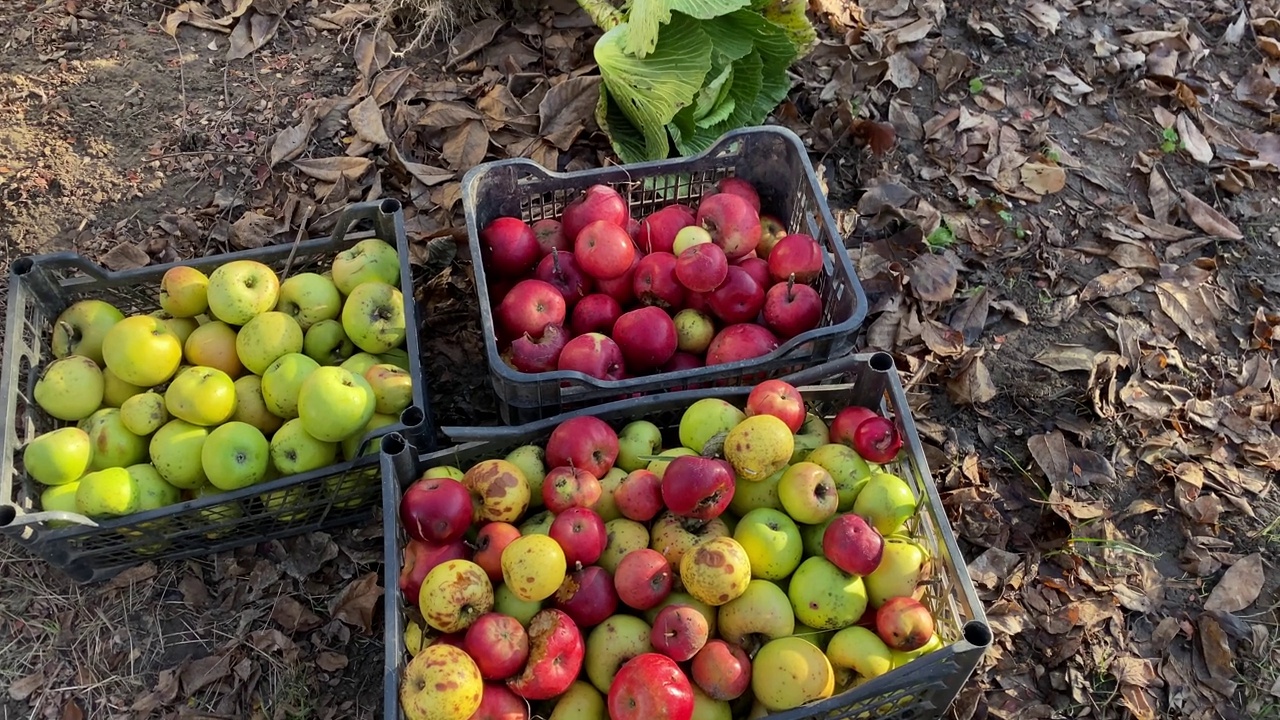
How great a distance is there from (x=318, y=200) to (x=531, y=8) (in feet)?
5.30

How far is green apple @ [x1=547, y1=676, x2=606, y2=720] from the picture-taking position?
7.84 ft

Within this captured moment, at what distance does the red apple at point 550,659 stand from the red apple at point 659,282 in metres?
1.30

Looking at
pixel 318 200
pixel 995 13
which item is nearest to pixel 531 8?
pixel 318 200

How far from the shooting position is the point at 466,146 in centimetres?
434

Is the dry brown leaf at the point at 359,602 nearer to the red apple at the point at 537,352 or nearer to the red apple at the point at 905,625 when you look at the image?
the red apple at the point at 537,352

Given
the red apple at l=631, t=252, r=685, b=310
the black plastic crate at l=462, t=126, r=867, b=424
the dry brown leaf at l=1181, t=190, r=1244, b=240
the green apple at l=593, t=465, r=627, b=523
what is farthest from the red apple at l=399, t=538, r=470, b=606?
the dry brown leaf at l=1181, t=190, r=1244, b=240

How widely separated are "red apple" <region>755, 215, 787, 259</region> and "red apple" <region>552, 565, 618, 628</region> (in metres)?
1.58

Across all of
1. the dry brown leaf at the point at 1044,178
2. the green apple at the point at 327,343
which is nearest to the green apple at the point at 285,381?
the green apple at the point at 327,343

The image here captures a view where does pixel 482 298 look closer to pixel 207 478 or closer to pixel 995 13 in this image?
pixel 207 478

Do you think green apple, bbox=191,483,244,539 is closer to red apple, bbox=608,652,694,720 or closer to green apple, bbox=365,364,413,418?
green apple, bbox=365,364,413,418

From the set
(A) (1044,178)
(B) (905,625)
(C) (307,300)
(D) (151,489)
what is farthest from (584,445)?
(A) (1044,178)

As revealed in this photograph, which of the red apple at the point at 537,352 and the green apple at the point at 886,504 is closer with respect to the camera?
the green apple at the point at 886,504

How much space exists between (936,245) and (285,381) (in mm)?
2946

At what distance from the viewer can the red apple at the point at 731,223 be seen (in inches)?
133
